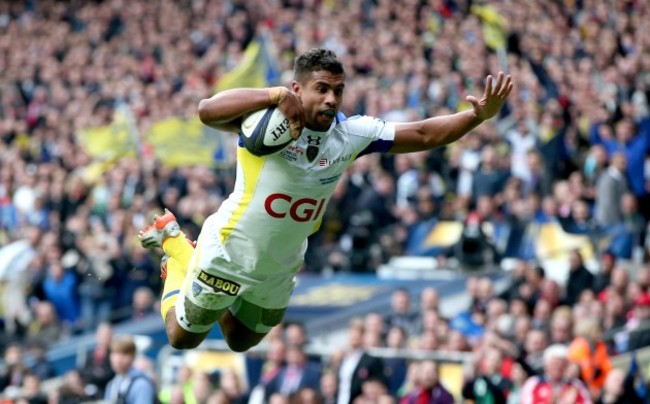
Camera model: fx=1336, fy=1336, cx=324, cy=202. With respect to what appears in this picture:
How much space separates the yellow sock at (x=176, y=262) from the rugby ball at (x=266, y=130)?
5.35 ft

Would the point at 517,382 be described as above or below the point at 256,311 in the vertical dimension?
below

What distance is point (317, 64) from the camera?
7500 mm

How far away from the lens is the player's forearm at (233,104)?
7199 millimetres

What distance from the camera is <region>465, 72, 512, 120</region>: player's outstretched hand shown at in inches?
309

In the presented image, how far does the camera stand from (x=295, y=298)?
1573 cm

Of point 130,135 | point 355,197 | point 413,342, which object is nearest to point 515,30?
point 355,197

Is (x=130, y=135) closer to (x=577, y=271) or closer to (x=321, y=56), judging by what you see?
(x=577, y=271)

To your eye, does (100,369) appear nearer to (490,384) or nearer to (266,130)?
(490,384)

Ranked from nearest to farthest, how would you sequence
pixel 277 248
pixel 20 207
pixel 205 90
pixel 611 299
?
pixel 277 248 < pixel 611 299 < pixel 20 207 < pixel 205 90

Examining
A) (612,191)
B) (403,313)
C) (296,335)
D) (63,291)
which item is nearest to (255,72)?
(63,291)

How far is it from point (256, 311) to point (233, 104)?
6.13ft

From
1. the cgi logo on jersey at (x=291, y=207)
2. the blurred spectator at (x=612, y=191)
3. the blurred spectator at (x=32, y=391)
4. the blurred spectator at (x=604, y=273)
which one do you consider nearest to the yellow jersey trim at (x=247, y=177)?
the cgi logo on jersey at (x=291, y=207)

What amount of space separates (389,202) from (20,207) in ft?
21.5

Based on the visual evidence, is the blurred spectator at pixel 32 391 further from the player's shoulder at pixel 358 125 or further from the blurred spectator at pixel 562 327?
the player's shoulder at pixel 358 125
